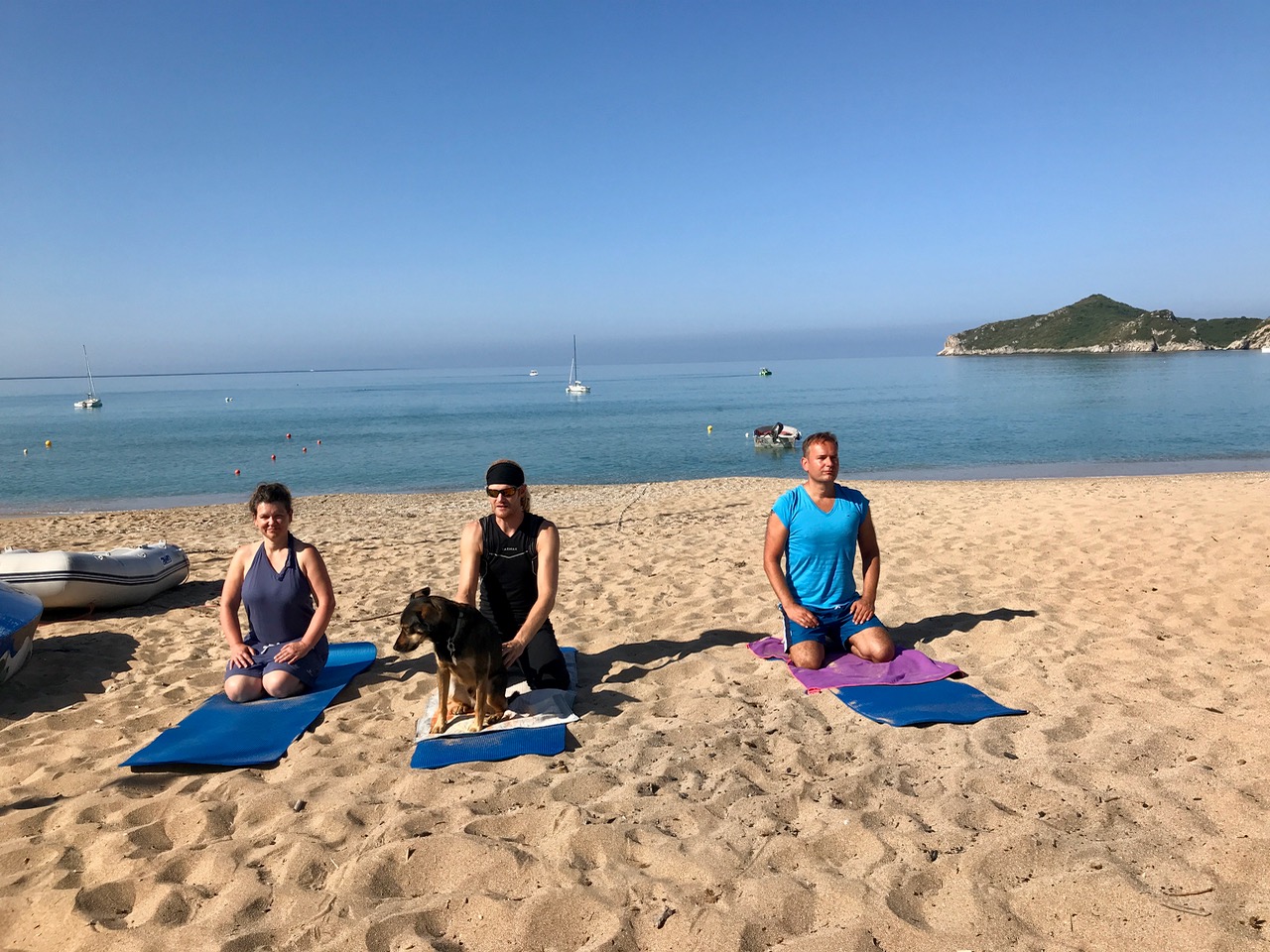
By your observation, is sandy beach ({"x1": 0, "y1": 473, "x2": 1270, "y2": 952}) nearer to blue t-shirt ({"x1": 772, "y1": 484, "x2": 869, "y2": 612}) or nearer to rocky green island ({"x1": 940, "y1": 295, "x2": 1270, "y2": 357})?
blue t-shirt ({"x1": 772, "y1": 484, "x2": 869, "y2": 612})

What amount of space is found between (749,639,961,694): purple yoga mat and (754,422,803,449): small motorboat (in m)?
26.5

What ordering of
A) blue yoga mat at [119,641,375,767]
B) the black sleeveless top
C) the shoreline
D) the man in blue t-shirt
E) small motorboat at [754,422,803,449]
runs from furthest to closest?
small motorboat at [754,422,803,449], the shoreline, the man in blue t-shirt, the black sleeveless top, blue yoga mat at [119,641,375,767]

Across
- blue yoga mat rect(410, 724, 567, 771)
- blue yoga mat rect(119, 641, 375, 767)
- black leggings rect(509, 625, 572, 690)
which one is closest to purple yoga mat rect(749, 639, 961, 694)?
black leggings rect(509, 625, 572, 690)

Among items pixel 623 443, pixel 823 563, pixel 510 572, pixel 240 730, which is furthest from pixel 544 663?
pixel 623 443

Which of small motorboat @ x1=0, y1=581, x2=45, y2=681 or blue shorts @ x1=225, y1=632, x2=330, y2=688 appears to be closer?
blue shorts @ x1=225, y1=632, x2=330, y2=688

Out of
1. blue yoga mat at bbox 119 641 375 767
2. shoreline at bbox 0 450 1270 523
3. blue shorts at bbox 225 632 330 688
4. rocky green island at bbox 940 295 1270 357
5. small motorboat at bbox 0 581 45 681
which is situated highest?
rocky green island at bbox 940 295 1270 357

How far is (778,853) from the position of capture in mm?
2975

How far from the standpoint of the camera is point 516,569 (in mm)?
4770

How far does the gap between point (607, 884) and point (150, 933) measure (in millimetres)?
1548

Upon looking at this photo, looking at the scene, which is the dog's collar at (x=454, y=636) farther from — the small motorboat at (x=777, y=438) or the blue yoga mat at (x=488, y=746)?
the small motorboat at (x=777, y=438)

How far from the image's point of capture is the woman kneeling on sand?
486cm

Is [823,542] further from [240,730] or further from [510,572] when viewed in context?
[240,730]

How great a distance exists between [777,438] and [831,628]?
2673 centimetres

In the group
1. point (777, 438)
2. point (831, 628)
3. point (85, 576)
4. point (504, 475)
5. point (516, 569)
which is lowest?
point (777, 438)
